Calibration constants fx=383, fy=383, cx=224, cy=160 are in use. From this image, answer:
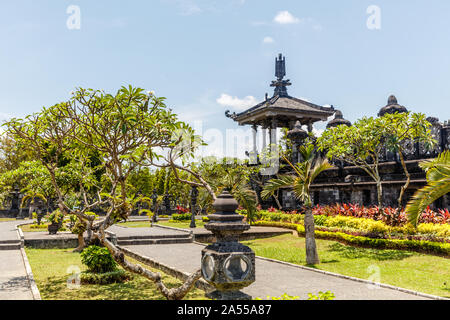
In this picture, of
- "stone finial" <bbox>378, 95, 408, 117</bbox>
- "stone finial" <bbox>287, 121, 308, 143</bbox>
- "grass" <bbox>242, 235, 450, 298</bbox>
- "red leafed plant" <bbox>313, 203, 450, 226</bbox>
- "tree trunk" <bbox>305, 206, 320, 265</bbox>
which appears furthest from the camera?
"stone finial" <bbox>287, 121, 308, 143</bbox>

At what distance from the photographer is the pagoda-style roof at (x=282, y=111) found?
110ft

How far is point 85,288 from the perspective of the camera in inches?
382

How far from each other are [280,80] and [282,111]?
572cm

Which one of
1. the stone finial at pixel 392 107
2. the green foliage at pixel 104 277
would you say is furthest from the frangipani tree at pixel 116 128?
the stone finial at pixel 392 107

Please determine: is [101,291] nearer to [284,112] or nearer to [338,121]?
[338,121]

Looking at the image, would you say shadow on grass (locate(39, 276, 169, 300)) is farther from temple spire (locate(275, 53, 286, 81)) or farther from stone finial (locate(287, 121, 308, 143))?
temple spire (locate(275, 53, 286, 81))

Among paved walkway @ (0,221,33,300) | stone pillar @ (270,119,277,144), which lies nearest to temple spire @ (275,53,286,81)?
stone pillar @ (270,119,277,144)

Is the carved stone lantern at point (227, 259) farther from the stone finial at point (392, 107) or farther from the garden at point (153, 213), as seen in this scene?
the stone finial at point (392, 107)

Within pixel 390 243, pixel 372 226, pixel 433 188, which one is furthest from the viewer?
pixel 372 226

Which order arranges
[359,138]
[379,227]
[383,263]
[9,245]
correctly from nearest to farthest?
[383,263] < [379,227] < [359,138] < [9,245]

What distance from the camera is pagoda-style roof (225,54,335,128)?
33562 millimetres

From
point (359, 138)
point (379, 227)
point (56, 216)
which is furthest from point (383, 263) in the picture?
point (56, 216)

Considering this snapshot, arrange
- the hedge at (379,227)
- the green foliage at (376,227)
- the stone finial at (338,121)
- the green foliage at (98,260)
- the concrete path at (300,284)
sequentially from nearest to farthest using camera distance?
1. the concrete path at (300,284)
2. the green foliage at (98,260)
3. the hedge at (379,227)
4. the green foliage at (376,227)
5. the stone finial at (338,121)
